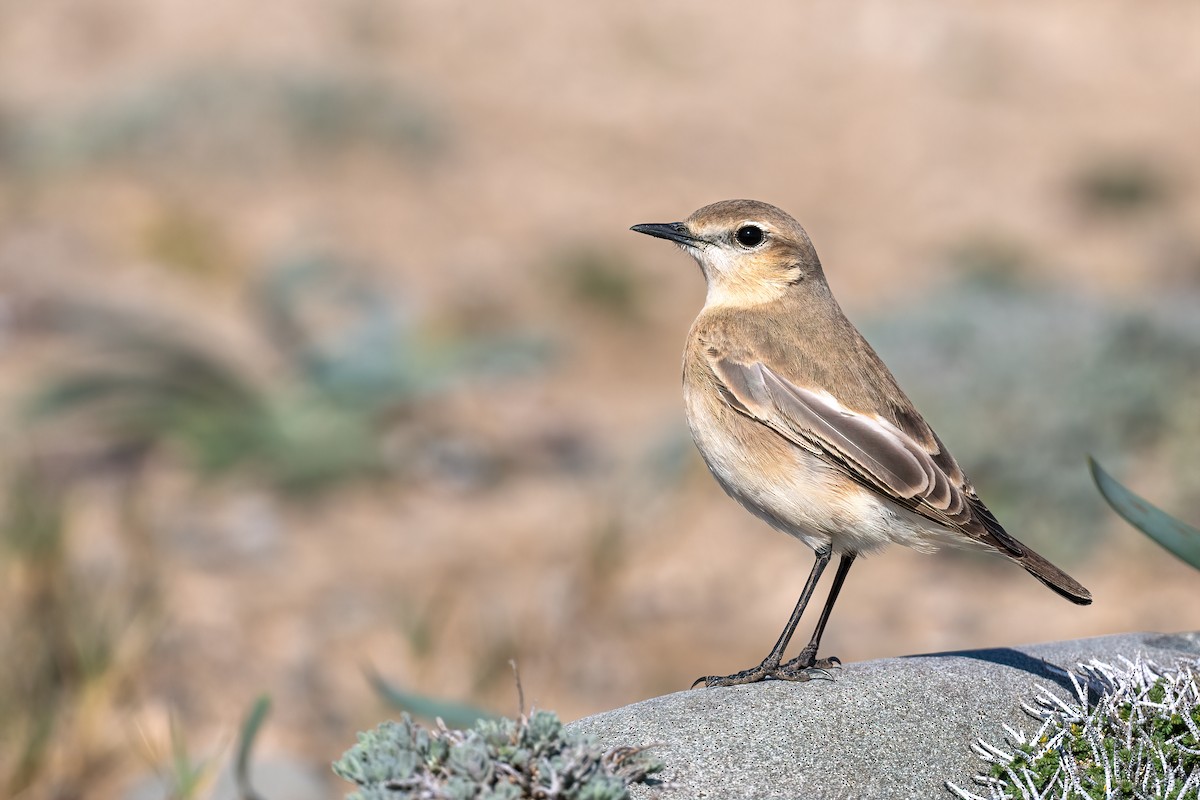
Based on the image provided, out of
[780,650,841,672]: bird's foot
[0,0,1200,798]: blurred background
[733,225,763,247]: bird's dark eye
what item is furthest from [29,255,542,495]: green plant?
[780,650,841,672]: bird's foot

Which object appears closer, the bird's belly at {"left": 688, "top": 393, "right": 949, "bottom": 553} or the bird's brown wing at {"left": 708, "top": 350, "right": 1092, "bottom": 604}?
the bird's brown wing at {"left": 708, "top": 350, "right": 1092, "bottom": 604}

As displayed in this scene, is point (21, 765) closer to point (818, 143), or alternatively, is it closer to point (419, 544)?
point (419, 544)

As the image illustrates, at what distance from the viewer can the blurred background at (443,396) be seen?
7715 mm

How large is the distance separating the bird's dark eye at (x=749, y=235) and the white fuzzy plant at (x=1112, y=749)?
2.04 metres

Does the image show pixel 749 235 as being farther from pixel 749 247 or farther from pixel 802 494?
pixel 802 494

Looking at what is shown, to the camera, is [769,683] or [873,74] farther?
[873,74]

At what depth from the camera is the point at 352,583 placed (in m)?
8.95

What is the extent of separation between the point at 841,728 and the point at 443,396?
26.6 feet

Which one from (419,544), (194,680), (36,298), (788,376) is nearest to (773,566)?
(419,544)

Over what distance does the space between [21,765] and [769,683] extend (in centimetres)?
390

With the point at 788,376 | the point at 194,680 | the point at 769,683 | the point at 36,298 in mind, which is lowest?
the point at 194,680

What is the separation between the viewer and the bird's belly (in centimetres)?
441

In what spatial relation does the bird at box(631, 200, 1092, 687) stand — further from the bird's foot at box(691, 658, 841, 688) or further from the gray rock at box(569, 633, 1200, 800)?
the gray rock at box(569, 633, 1200, 800)

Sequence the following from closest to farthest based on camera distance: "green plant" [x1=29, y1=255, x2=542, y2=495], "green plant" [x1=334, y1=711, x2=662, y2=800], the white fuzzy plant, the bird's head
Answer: "green plant" [x1=334, y1=711, x2=662, y2=800] < the white fuzzy plant < the bird's head < "green plant" [x1=29, y1=255, x2=542, y2=495]
